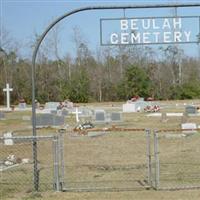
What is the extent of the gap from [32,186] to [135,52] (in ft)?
276

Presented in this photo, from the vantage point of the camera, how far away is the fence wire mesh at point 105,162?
37.7 feet

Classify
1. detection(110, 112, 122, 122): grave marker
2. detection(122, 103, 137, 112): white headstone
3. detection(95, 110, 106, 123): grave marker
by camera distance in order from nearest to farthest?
detection(95, 110, 106, 123): grave marker < detection(110, 112, 122, 122): grave marker < detection(122, 103, 137, 112): white headstone

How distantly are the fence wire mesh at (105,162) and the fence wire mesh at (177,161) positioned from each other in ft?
1.51

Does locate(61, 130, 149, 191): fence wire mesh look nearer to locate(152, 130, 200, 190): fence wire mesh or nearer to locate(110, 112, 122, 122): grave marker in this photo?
locate(152, 130, 200, 190): fence wire mesh

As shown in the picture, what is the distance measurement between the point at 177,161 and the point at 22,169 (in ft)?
15.1

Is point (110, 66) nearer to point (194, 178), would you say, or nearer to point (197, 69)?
point (197, 69)

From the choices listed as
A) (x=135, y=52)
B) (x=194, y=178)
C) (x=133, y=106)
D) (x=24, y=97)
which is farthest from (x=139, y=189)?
(x=135, y=52)

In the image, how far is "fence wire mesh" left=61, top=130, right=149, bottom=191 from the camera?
11.5m

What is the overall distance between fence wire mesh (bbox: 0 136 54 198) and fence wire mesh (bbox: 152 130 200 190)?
2474 millimetres

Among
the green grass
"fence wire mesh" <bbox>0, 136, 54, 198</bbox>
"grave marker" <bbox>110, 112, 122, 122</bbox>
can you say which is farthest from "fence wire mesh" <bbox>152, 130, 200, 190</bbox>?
"grave marker" <bbox>110, 112, 122, 122</bbox>

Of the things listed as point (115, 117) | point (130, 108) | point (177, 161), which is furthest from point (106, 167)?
point (130, 108)

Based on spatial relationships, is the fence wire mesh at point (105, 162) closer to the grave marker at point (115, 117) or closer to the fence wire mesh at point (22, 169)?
the fence wire mesh at point (22, 169)

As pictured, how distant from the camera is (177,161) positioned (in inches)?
593

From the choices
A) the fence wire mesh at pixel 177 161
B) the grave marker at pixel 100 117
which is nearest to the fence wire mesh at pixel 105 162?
the fence wire mesh at pixel 177 161
